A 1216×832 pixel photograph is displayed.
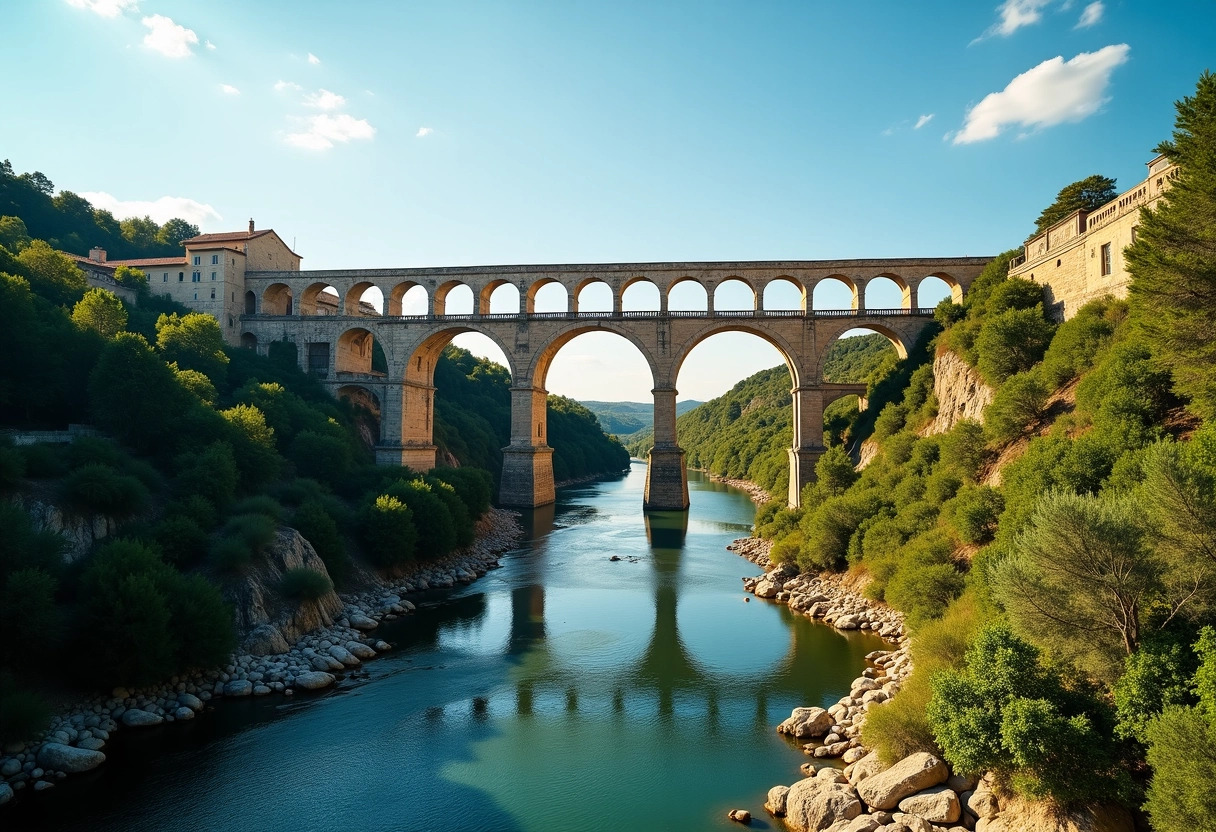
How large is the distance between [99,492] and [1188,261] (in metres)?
22.2

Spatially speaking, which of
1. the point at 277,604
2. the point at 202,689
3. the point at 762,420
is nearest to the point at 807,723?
the point at 202,689

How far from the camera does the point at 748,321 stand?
117ft

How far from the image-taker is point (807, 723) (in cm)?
1176

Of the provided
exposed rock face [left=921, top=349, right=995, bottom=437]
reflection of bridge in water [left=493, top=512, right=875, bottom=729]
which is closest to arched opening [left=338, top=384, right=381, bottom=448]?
reflection of bridge in water [left=493, top=512, right=875, bottom=729]

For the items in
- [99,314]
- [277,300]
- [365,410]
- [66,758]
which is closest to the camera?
[66,758]

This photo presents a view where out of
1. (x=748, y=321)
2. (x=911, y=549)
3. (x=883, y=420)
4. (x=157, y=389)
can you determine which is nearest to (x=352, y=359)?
(x=157, y=389)

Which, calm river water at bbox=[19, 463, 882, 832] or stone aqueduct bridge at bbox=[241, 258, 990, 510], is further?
stone aqueduct bridge at bbox=[241, 258, 990, 510]

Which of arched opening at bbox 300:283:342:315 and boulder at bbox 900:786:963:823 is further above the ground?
arched opening at bbox 300:283:342:315

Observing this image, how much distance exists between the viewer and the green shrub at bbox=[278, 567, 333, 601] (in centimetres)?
1663

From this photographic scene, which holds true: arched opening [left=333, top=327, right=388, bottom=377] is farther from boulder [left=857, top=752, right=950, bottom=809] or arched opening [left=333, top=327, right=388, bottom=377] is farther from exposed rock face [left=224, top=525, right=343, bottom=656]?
boulder [left=857, top=752, right=950, bottom=809]

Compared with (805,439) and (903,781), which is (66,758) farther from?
(805,439)

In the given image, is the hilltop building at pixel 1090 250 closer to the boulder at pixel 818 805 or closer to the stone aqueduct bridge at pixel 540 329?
the stone aqueduct bridge at pixel 540 329

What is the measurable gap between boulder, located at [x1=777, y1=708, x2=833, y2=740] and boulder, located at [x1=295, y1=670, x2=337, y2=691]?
930 cm

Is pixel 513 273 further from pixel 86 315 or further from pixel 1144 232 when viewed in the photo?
pixel 1144 232
